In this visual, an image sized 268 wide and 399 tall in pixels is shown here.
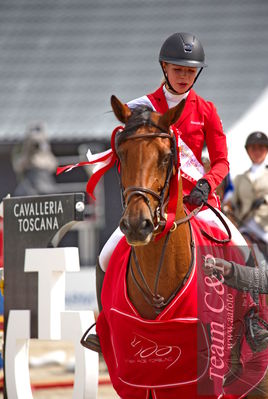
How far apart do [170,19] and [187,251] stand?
19.3 m

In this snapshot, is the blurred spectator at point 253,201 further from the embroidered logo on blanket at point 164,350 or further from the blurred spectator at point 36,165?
the embroidered logo on blanket at point 164,350

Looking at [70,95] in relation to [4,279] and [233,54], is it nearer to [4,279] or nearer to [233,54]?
[233,54]

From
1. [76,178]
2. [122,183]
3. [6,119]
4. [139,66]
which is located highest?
[139,66]

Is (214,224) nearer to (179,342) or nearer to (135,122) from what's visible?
(179,342)

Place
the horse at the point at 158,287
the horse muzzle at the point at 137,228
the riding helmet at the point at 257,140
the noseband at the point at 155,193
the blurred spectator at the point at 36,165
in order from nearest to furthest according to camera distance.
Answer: the horse muzzle at the point at 137,228 < the noseband at the point at 155,193 < the horse at the point at 158,287 < the riding helmet at the point at 257,140 < the blurred spectator at the point at 36,165

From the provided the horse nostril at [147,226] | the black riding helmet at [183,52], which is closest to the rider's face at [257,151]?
the black riding helmet at [183,52]

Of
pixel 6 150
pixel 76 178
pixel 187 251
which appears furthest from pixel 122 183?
pixel 6 150

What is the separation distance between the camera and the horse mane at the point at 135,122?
4.55m

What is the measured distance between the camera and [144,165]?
4.41 meters

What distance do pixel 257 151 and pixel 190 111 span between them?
5.49 m

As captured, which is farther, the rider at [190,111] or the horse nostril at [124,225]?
the rider at [190,111]

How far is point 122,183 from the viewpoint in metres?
4.53

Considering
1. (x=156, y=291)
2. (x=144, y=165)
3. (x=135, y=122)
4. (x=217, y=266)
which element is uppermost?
(x=135, y=122)

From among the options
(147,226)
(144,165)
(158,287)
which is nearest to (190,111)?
(144,165)
